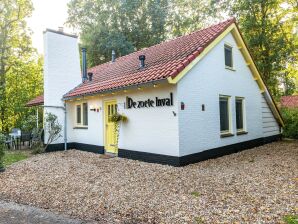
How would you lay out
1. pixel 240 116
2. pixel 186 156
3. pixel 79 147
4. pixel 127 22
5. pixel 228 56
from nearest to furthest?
pixel 186 156 < pixel 228 56 < pixel 240 116 < pixel 79 147 < pixel 127 22

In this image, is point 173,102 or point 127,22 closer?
point 173,102

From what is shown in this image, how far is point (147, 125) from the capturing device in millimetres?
9477

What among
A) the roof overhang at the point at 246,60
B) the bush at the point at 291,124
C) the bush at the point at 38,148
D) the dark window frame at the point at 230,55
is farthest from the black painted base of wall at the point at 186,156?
the bush at the point at 291,124

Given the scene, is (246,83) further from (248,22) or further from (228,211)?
(228,211)

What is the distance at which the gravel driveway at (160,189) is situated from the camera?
4.68m

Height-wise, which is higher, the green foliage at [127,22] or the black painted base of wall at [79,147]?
the green foliage at [127,22]

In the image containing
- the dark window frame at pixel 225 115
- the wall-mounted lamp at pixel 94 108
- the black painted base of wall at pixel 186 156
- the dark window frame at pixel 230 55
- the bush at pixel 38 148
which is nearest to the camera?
the black painted base of wall at pixel 186 156

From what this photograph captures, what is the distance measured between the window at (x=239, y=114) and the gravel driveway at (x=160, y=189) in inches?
101

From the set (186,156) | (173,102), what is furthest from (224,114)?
(173,102)

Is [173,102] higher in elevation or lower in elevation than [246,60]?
lower

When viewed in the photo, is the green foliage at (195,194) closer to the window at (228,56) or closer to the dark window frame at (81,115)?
the window at (228,56)

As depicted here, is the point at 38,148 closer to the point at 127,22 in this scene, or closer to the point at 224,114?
the point at 224,114

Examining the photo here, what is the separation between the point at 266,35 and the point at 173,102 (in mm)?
13853

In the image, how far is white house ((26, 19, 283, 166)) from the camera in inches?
346
